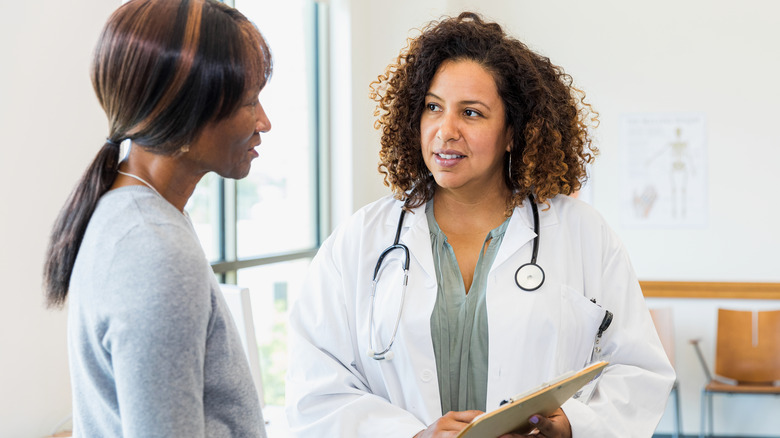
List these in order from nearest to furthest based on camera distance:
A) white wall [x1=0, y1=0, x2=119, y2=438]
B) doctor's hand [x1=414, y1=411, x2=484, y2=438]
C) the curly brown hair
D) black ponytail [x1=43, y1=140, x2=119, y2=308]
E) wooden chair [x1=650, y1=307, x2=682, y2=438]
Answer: black ponytail [x1=43, y1=140, x2=119, y2=308]
doctor's hand [x1=414, y1=411, x2=484, y2=438]
the curly brown hair
white wall [x1=0, y1=0, x2=119, y2=438]
wooden chair [x1=650, y1=307, x2=682, y2=438]

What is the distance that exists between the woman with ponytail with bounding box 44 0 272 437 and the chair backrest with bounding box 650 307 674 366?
3689 millimetres

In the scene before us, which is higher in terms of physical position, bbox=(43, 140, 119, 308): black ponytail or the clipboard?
bbox=(43, 140, 119, 308): black ponytail

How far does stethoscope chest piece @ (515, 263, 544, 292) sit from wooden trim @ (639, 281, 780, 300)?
314cm

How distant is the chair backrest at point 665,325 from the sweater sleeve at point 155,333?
3790 millimetres

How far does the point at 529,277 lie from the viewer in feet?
4.84

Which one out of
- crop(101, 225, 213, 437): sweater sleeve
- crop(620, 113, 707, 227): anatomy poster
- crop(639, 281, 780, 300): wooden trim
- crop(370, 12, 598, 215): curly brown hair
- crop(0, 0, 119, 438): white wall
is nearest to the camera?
crop(101, 225, 213, 437): sweater sleeve

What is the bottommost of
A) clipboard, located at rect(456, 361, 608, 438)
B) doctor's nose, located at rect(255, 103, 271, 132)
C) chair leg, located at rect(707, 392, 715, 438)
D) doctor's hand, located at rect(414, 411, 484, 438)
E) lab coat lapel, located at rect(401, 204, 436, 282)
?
chair leg, located at rect(707, 392, 715, 438)

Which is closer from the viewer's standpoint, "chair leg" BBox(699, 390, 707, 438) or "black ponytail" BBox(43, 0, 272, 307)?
"black ponytail" BBox(43, 0, 272, 307)

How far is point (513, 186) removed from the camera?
1.63m

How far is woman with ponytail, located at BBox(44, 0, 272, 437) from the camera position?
702mm

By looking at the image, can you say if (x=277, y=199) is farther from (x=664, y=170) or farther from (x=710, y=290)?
(x=710, y=290)

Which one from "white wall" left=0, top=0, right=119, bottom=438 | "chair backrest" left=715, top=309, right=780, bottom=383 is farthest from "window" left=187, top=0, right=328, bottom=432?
"chair backrest" left=715, top=309, right=780, bottom=383

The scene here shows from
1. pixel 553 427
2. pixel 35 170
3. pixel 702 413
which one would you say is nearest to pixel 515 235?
pixel 553 427

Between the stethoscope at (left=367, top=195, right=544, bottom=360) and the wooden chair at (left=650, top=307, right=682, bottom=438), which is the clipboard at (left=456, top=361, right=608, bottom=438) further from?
the wooden chair at (left=650, top=307, right=682, bottom=438)
